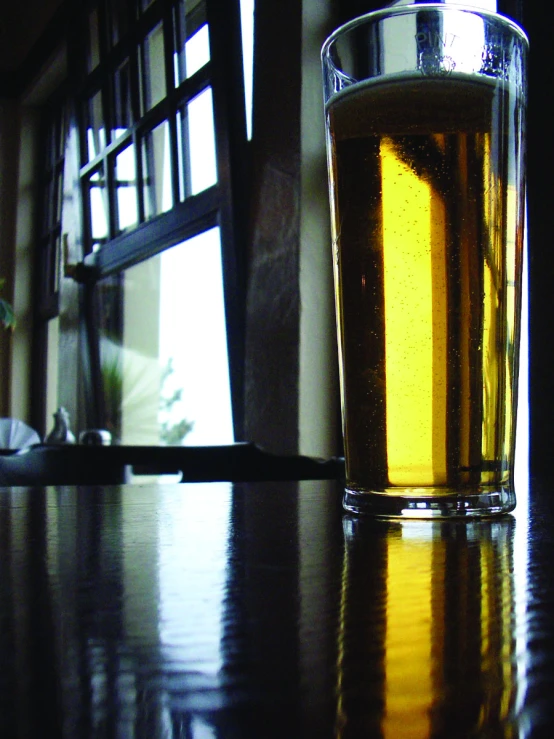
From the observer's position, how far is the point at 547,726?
0.08m

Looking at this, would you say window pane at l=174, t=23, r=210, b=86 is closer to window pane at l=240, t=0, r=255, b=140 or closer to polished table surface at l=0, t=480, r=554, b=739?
window pane at l=240, t=0, r=255, b=140

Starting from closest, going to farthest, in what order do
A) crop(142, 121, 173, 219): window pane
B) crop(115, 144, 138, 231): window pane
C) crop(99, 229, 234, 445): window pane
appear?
crop(99, 229, 234, 445): window pane → crop(142, 121, 173, 219): window pane → crop(115, 144, 138, 231): window pane

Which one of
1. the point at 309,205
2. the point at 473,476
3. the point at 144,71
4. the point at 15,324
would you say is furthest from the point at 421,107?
the point at 15,324

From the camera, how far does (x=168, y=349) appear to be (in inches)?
174

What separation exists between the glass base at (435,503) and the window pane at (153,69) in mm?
3698

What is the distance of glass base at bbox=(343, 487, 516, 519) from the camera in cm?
32

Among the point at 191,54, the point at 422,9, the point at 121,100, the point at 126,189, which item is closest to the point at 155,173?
the point at 126,189

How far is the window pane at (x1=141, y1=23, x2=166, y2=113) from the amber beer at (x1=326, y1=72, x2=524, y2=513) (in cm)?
364

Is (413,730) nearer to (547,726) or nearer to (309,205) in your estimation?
(547,726)

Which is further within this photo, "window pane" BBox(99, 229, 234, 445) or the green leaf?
the green leaf

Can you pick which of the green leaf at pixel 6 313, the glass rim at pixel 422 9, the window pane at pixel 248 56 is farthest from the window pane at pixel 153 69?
the glass rim at pixel 422 9

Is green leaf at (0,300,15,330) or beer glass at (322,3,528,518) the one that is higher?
green leaf at (0,300,15,330)

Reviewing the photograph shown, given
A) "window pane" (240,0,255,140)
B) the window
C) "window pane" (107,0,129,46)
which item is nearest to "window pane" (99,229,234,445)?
the window

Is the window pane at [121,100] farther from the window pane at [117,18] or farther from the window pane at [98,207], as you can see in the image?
the window pane at [98,207]
